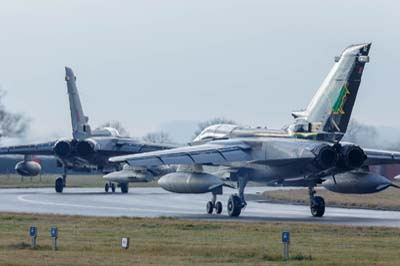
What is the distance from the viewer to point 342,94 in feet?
128

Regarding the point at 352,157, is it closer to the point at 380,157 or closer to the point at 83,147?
the point at 380,157

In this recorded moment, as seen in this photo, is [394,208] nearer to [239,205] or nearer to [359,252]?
[239,205]

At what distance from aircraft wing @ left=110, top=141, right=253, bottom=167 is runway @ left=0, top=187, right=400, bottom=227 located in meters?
2.00

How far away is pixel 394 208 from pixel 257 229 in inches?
650

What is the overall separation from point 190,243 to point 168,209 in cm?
1842

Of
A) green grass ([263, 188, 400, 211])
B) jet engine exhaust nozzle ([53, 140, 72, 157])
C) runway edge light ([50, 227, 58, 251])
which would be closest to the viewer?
runway edge light ([50, 227, 58, 251])

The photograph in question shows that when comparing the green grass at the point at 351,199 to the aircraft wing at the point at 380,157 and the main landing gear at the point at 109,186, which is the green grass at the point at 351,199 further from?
the main landing gear at the point at 109,186

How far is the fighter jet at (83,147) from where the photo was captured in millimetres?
63031

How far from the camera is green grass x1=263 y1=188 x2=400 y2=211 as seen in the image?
49375 millimetres

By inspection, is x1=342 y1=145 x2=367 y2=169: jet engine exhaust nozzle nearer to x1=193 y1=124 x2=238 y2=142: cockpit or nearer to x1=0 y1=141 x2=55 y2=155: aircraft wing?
x1=193 y1=124 x2=238 y2=142: cockpit

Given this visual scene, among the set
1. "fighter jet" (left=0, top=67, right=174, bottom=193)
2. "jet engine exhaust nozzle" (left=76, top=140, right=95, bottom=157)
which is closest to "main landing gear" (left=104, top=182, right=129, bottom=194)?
"fighter jet" (left=0, top=67, right=174, bottom=193)

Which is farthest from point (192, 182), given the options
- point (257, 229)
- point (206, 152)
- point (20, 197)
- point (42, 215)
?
point (20, 197)

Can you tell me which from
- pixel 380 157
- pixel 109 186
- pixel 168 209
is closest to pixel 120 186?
pixel 109 186

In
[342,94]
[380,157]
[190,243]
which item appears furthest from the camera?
[380,157]
